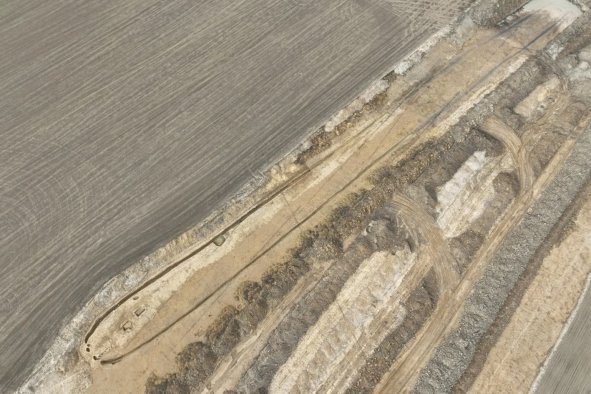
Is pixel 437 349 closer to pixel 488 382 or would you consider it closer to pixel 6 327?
pixel 488 382

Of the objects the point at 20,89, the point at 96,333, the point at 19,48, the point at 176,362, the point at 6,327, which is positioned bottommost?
the point at 6,327

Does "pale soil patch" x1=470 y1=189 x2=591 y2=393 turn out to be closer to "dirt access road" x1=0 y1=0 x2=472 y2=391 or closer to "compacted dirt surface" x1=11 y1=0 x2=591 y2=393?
"compacted dirt surface" x1=11 y1=0 x2=591 y2=393

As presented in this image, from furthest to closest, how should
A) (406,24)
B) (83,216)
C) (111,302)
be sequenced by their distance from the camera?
(406,24), (83,216), (111,302)

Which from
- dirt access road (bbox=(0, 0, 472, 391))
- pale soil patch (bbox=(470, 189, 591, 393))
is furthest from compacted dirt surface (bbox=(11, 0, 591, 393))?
dirt access road (bbox=(0, 0, 472, 391))

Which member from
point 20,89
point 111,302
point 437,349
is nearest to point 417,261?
point 437,349

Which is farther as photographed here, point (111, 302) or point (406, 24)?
point (406, 24)

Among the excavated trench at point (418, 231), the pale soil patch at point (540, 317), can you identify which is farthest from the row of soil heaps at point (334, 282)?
the pale soil patch at point (540, 317)
